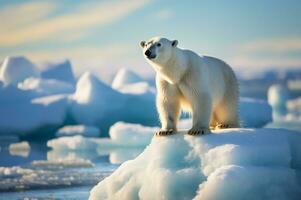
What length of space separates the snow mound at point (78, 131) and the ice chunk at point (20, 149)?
142cm

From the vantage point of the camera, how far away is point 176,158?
21.3ft

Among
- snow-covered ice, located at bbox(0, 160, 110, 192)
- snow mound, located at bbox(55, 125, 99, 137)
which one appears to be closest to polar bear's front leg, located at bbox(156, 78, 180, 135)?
snow-covered ice, located at bbox(0, 160, 110, 192)

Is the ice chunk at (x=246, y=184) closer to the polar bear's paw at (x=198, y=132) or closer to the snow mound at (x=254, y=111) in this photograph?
the polar bear's paw at (x=198, y=132)

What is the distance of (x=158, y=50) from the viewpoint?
21.1ft

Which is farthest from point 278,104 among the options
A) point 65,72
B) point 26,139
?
point 26,139

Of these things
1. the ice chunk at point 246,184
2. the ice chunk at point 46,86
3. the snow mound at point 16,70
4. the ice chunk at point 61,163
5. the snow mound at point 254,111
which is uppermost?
the snow mound at point 16,70

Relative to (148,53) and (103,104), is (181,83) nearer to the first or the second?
(148,53)

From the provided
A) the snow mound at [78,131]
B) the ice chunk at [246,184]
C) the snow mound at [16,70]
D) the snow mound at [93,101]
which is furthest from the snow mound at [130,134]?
the ice chunk at [246,184]

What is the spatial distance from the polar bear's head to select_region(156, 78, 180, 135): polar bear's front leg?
355 millimetres

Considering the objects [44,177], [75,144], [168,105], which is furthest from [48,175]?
[168,105]

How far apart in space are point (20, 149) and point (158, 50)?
12850mm

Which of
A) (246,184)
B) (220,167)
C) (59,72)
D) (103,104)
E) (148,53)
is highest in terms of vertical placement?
(59,72)

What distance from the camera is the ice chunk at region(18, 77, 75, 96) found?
67.9 feet

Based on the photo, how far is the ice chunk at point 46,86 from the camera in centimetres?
2070
